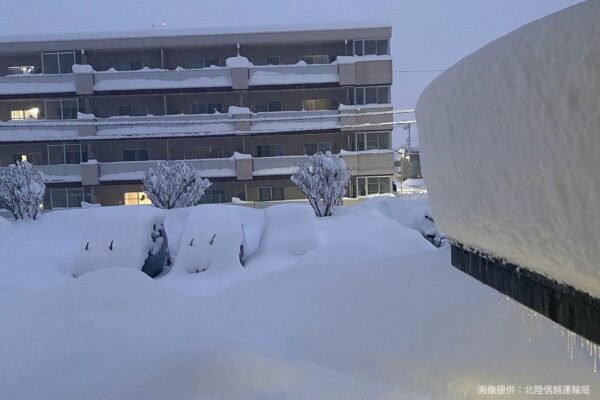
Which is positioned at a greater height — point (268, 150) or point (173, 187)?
point (268, 150)

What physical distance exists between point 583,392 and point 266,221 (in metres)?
8.99

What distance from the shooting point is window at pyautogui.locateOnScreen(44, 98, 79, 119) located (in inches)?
1152

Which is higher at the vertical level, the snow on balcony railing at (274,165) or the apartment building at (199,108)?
the apartment building at (199,108)

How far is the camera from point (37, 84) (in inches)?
1125

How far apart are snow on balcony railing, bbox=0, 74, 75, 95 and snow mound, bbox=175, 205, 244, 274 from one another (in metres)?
18.9

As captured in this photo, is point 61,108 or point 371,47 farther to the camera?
point 61,108

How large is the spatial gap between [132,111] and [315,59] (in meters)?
9.47

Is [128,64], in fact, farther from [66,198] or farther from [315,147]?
[315,147]

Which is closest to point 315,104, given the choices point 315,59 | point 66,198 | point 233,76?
point 315,59

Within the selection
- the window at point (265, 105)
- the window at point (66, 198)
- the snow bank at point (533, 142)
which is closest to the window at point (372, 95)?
the window at point (265, 105)

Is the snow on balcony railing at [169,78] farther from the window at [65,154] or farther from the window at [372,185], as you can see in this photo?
the window at [372,185]

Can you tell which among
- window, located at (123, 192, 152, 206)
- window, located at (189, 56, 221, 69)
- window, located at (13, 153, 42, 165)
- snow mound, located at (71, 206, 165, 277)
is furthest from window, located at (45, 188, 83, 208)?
snow mound, located at (71, 206, 165, 277)

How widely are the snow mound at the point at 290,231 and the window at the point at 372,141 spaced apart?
15664 millimetres

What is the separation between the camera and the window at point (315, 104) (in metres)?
29.3
